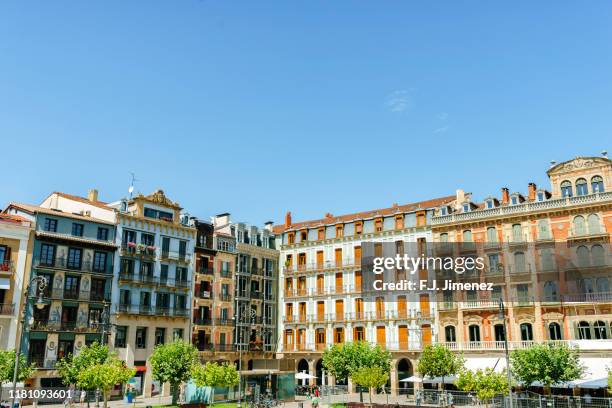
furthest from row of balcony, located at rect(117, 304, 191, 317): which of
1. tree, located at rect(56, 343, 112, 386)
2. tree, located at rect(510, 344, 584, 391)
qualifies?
tree, located at rect(510, 344, 584, 391)

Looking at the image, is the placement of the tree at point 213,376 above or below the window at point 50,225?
below

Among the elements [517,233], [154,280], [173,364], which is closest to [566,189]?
[517,233]

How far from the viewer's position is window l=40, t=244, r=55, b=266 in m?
47.4

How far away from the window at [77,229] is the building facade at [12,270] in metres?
3.69

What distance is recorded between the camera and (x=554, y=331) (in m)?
47.4

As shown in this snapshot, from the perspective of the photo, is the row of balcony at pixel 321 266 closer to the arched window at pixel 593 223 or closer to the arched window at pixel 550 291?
the arched window at pixel 550 291

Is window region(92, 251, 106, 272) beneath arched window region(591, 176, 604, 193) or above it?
beneath

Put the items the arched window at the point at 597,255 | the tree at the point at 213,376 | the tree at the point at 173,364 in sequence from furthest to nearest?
1. the arched window at the point at 597,255
2. the tree at the point at 173,364
3. the tree at the point at 213,376

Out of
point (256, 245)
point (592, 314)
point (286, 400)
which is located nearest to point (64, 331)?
point (286, 400)

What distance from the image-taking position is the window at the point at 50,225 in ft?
159

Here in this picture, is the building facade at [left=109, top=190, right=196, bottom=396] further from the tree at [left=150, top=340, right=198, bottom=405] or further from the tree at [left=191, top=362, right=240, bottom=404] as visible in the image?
the tree at [left=191, top=362, right=240, bottom=404]
